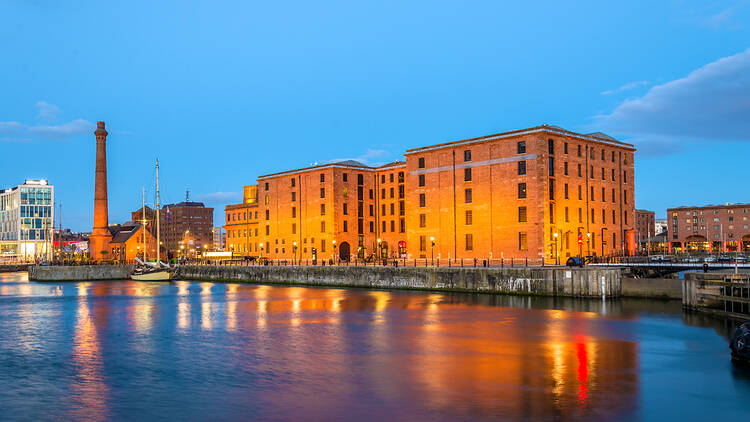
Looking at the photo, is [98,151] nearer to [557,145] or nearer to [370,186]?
[370,186]

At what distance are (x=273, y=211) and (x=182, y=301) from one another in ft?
161

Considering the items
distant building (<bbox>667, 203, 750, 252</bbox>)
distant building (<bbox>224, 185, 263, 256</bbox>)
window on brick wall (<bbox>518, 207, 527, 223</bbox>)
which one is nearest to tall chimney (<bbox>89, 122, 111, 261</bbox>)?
distant building (<bbox>224, 185, 263, 256</bbox>)

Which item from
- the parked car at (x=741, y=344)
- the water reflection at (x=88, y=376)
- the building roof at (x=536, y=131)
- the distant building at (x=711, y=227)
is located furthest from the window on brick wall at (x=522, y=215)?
the distant building at (x=711, y=227)

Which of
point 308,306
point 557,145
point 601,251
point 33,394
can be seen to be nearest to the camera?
point 33,394

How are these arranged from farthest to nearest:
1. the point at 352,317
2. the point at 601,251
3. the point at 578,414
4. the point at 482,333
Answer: the point at 601,251 < the point at 352,317 < the point at 482,333 < the point at 578,414

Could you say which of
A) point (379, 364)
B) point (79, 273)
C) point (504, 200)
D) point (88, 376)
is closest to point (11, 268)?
point (79, 273)

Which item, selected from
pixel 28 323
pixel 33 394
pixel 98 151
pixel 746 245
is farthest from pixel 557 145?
pixel 746 245

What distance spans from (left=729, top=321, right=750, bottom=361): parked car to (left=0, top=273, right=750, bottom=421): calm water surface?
25.8 inches

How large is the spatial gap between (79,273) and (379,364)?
301 feet

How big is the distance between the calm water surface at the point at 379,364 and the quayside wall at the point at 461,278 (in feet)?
9.74

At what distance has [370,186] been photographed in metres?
105

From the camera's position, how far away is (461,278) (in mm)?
59750

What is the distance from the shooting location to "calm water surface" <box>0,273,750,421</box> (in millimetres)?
19891

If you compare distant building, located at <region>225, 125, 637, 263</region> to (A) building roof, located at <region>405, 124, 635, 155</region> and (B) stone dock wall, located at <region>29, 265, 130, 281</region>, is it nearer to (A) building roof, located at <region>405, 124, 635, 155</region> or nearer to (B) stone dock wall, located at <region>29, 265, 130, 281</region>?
(A) building roof, located at <region>405, 124, 635, 155</region>
